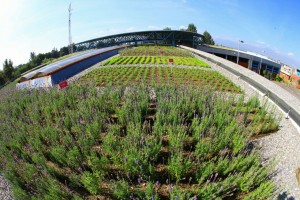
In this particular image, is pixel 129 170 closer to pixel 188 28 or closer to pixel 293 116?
pixel 293 116

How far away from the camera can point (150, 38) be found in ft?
238

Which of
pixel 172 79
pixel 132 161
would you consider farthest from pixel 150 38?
pixel 132 161

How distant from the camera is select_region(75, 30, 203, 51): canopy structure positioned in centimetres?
7150

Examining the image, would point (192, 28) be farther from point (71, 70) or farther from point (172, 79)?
point (172, 79)

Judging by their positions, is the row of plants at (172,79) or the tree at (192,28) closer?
the row of plants at (172,79)

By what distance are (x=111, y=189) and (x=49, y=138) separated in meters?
3.46

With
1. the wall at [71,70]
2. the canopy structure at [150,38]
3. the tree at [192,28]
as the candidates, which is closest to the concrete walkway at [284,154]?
the wall at [71,70]

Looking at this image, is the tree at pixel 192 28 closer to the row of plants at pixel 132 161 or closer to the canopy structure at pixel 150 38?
the canopy structure at pixel 150 38

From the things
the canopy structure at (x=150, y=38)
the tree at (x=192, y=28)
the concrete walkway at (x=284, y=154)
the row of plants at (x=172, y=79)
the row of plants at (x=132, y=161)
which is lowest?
the concrete walkway at (x=284, y=154)

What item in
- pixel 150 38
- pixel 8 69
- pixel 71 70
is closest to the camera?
pixel 71 70

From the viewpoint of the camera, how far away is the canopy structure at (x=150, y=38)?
235 ft

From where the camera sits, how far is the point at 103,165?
5.71 meters

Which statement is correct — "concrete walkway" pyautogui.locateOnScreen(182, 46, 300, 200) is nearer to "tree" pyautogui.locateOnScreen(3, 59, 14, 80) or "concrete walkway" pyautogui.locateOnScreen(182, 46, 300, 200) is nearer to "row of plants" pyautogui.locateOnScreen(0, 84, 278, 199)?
"row of plants" pyautogui.locateOnScreen(0, 84, 278, 199)

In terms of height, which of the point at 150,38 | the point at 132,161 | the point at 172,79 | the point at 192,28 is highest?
the point at 192,28
